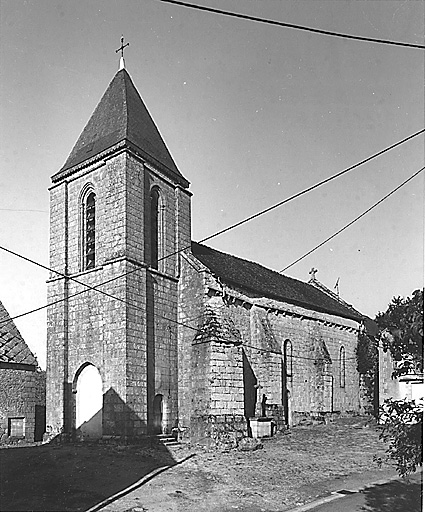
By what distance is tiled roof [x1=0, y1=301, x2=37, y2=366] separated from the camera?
820 cm

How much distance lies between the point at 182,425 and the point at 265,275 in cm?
1179

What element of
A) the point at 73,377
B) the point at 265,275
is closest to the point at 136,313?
the point at 73,377

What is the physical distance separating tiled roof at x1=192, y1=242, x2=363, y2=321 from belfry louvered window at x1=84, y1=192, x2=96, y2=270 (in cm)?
512

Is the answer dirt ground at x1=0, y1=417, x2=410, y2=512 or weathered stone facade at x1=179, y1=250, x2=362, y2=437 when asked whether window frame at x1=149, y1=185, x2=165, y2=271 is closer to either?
weathered stone facade at x1=179, y1=250, x2=362, y2=437

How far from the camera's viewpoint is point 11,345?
840cm

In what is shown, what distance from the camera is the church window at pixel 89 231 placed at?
66.9 feet

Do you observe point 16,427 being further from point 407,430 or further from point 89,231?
point 89,231

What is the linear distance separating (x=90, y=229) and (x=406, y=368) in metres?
15.4

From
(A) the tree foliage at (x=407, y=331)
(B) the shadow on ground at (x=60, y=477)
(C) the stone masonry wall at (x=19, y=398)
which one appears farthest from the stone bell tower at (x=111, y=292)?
(A) the tree foliage at (x=407, y=331)

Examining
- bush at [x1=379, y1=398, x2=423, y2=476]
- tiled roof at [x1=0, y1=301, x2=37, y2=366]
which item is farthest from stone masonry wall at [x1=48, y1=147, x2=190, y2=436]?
bush at [x1=379, y1=398, x2=423, y2=476]

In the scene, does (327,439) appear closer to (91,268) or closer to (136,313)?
(136,313)

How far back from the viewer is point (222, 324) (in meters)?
22.1

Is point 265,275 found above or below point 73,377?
above

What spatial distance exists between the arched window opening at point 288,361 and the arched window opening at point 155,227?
938 centimetres
